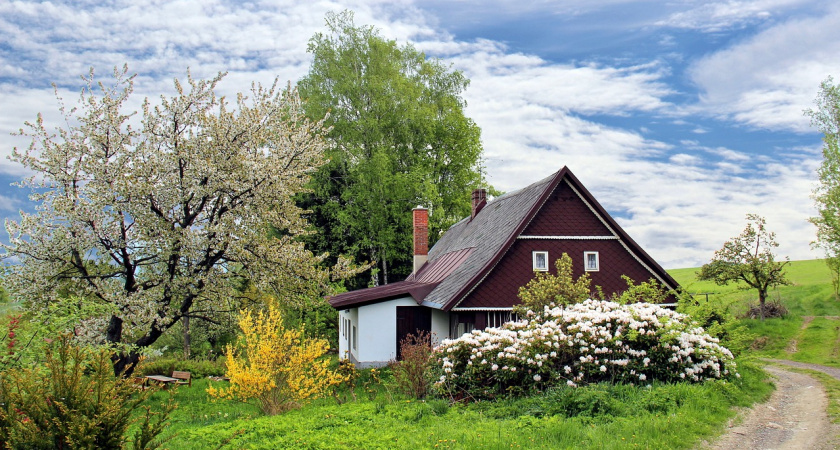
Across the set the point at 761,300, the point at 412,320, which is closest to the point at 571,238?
the point at 412,320

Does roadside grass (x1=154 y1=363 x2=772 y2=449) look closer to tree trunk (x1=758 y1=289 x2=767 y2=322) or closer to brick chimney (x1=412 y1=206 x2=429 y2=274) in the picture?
tree trunk (x1=758 y1=289 x2=767 y2=322)

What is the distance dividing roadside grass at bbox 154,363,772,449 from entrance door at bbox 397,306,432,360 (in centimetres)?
914

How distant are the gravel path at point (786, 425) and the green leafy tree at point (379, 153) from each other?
21.6m

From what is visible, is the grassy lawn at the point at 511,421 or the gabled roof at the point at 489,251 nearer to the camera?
the grassy lawn at the point at 511,421

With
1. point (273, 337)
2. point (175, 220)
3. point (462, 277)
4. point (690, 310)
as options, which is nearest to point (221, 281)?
point (175, 220)

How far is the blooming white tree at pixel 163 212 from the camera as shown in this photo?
1534cm

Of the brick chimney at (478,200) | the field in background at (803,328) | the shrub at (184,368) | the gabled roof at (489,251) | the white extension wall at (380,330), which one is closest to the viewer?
the gabled roof at (489,251)

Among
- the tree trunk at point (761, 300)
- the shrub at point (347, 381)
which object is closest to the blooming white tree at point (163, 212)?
the shrub at point (347, 381)

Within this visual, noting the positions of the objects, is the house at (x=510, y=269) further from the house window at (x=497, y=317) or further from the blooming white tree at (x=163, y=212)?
the blooming white tree at (x=163, y=212)

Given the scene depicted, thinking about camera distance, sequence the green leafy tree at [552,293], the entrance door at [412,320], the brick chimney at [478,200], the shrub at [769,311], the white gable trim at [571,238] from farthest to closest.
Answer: the brick chimney at [478,200]
the shrub at [769,311]
the entrance door at [412,320]
the white gable trim at [571,238]
the green leafy tree at [552,293]

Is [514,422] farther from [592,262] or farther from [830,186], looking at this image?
[830,186]

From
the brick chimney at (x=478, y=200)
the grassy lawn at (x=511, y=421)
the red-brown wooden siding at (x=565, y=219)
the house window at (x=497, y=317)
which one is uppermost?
the brick chimney at (x=478, y=200)

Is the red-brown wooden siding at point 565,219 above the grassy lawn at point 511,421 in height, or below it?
above

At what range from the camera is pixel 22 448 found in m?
5.90
